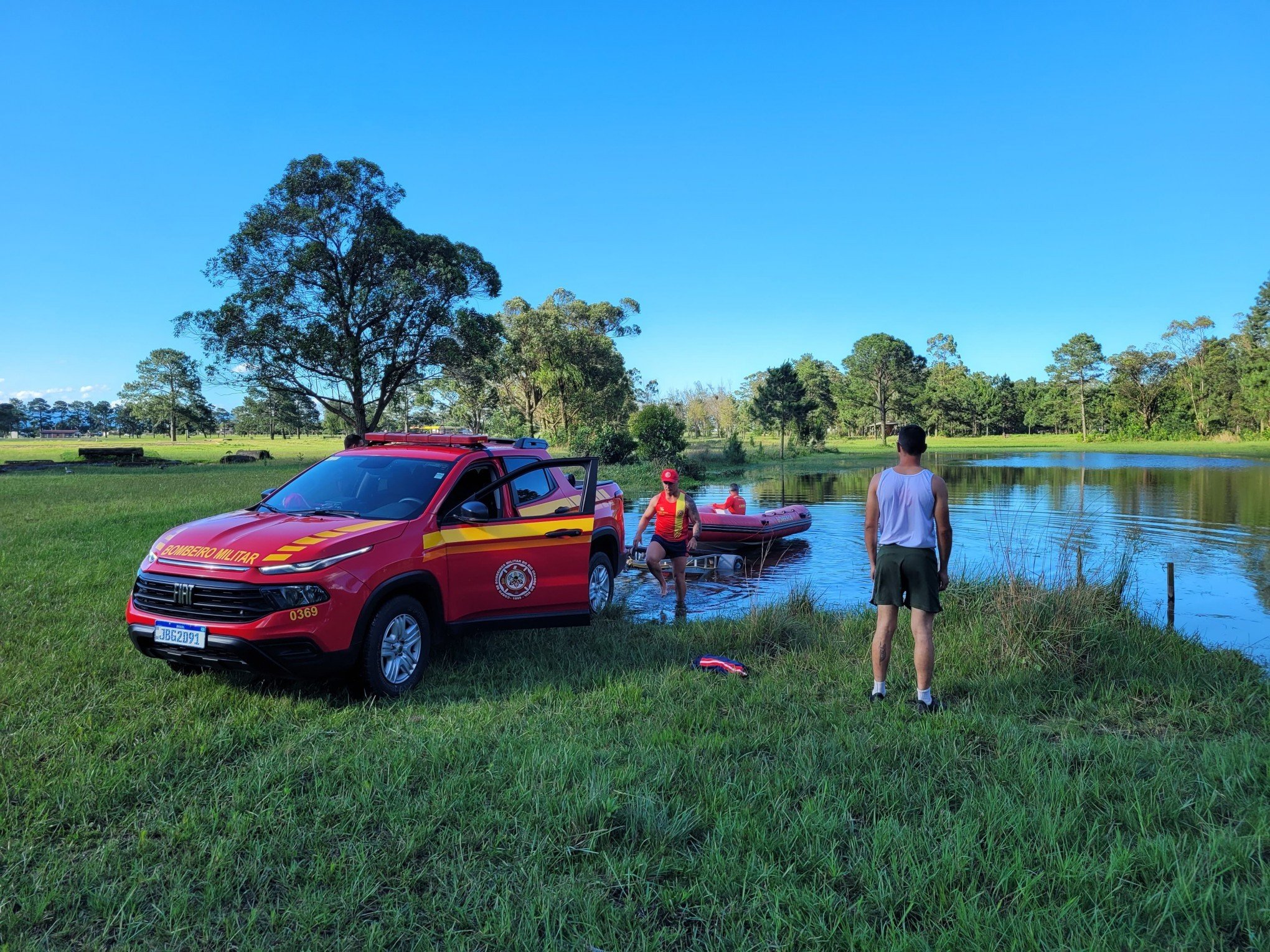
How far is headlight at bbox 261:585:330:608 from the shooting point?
16.4 feet

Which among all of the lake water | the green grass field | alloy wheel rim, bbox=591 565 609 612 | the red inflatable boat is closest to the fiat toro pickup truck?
the green grass field

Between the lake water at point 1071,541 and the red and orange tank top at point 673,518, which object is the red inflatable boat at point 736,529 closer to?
the lake water at point 1071,541

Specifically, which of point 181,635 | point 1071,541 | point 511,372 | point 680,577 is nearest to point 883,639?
point 680,577

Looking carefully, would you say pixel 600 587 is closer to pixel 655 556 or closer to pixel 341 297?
pixel 655 556

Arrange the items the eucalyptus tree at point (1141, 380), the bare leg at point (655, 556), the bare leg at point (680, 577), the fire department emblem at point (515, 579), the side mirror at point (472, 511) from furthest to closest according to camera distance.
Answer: the eucalyptus tree at point (1141, 380) < the bare leg at point (655, 556) < the bare leg at point (680, 577) < the fire department emblem at point (515, 579) < the side mirror at point (472, 511)

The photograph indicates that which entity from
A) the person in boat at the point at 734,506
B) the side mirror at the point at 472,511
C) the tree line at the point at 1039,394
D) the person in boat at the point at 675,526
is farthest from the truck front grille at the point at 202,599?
the tree line at the point at 1039,394

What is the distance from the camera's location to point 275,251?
31.7 meters

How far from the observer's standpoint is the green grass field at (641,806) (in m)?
2.82

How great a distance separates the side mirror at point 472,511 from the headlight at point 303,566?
1.09 m

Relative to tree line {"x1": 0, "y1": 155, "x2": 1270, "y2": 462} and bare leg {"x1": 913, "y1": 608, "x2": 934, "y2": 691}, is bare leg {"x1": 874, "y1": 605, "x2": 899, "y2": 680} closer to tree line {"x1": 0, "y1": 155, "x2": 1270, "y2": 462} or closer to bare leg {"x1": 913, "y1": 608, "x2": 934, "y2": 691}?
bare leg {"x1": 913, "y1": 608, "x2": 934, "y2": 691}

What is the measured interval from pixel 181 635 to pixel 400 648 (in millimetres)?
1422

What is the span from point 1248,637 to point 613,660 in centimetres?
755

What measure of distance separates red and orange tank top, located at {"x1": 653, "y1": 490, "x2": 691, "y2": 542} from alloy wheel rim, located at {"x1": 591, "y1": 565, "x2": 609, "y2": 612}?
52.1 inches

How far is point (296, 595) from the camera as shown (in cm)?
503
